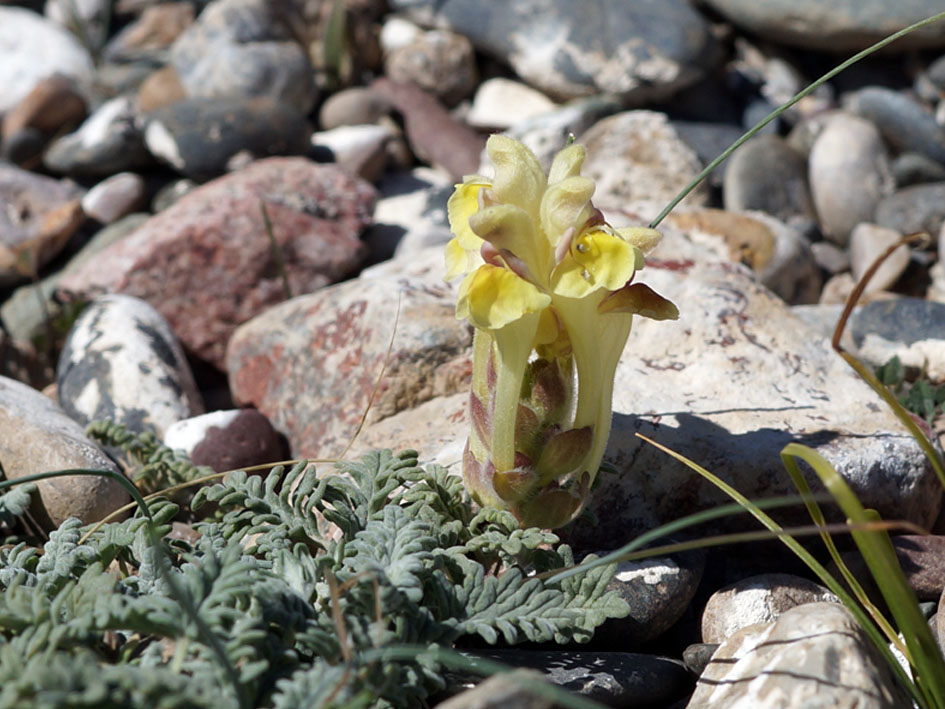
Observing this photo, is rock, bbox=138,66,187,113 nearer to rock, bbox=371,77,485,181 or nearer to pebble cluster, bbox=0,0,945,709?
pebble cluster, bbox=0,0,945,709

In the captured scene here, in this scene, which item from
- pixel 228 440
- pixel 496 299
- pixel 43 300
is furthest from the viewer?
pixel 43 300

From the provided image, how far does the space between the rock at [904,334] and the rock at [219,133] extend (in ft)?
10.0

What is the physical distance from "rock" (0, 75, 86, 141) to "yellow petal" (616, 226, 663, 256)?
15.7ft

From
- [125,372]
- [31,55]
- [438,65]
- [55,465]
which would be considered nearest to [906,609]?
[55,465]

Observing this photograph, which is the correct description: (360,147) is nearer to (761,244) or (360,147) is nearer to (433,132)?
(433,132)

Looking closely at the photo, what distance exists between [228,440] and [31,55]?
4.56m

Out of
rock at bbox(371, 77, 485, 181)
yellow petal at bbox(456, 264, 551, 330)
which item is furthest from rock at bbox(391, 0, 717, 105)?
yellow petal at bbox(456, 264, 551, 330)

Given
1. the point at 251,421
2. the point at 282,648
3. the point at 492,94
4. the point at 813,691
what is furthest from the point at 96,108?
the point at 813,691

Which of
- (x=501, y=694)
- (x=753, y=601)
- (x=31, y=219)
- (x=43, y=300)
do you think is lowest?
(x=31, y=219)

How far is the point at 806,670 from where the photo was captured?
184 centimetres

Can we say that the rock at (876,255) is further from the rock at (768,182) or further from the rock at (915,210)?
the rock at (768,182)

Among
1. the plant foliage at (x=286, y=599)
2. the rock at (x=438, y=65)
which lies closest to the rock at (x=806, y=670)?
the plant foliage at (x=286, y=599)

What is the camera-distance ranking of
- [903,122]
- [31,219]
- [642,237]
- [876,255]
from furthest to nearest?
[903,122] < [31,219] < [876,255] < [642,237]

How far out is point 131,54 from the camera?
7000 mm
